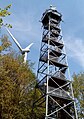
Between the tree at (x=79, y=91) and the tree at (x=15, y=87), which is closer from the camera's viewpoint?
the tree at (x=15, y=87)

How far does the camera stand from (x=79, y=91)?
86.8 feet

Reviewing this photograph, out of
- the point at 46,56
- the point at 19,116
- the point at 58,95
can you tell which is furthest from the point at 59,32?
the point at 19,116

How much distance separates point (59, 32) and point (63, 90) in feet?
26.9

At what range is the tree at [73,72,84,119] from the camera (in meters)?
24.5

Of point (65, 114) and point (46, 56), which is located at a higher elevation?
point (46, 56)

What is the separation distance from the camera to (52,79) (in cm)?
1864

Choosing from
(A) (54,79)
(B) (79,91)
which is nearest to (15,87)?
(A) (54,79)

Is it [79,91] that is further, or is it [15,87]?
[79,91]

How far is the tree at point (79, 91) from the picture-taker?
24469 mm

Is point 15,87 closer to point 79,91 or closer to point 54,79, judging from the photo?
point 54,79

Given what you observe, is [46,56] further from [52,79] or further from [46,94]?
[46,94]

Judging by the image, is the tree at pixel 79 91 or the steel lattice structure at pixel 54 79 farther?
the tree at pixel 79 91

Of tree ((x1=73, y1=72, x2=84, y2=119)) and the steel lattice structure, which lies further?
tree ((x1=73, y1=72, x2=84, y2=119))

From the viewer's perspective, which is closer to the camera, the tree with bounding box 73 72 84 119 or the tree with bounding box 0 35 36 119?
the tree with bounding box 0 35 36 119
